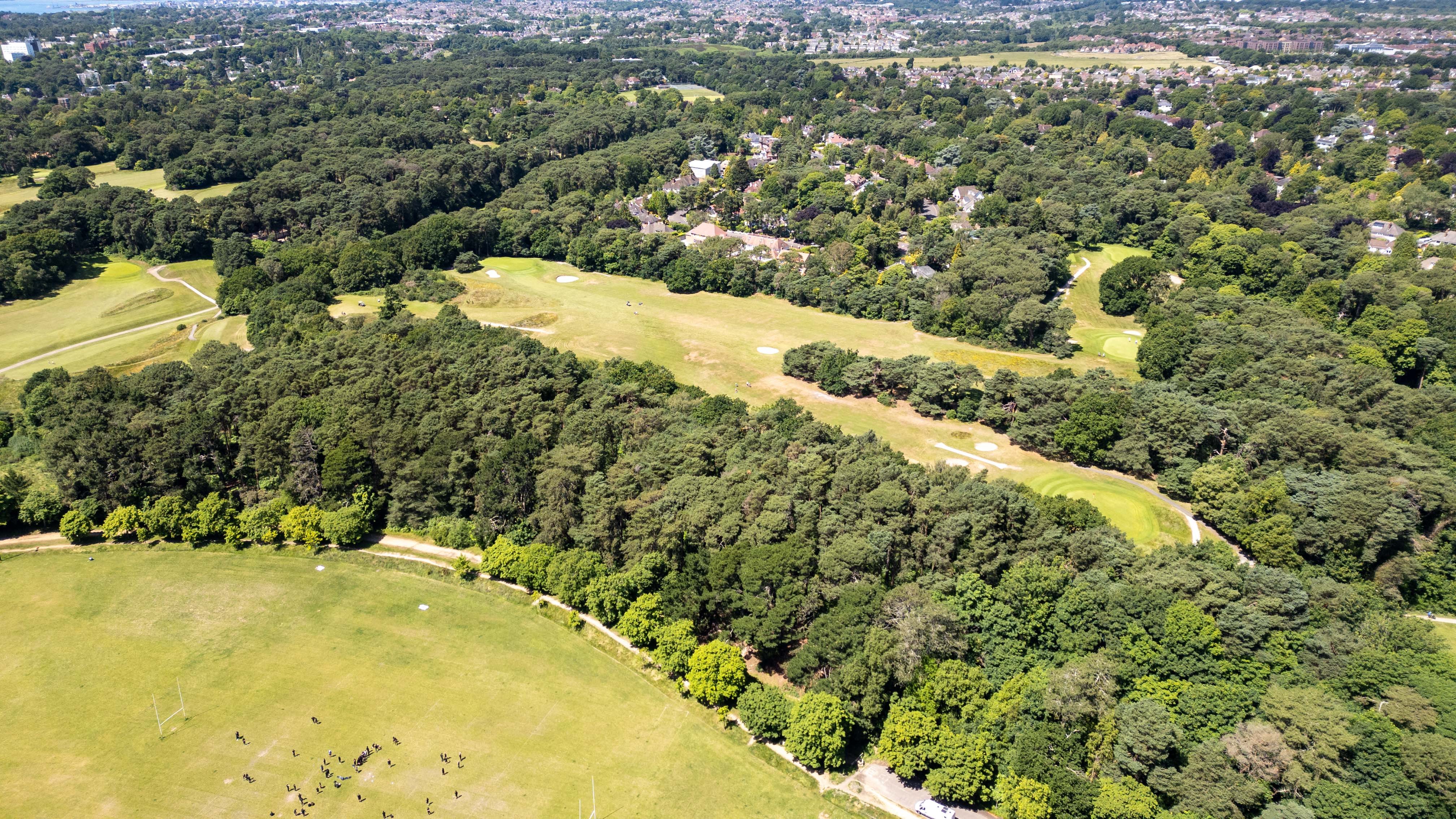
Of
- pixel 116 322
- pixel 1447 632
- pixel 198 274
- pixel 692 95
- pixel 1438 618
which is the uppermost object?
pixel 692 95

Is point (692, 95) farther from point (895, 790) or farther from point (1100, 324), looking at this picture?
point (895, 790)

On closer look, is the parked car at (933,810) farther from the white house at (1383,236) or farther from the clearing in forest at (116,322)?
the white house at (1383,236)

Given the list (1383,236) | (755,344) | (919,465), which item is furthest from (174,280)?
(1383,236)

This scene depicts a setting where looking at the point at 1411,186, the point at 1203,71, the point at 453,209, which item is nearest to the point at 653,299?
the point at 453,209

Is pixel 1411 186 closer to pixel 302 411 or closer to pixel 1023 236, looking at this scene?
pixel 1023 236

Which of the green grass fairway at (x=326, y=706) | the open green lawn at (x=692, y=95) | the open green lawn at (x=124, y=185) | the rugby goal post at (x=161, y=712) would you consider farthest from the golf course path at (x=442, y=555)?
the open green lawn at (x=692, y=95)

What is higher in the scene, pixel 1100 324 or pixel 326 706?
pixel 1100 324

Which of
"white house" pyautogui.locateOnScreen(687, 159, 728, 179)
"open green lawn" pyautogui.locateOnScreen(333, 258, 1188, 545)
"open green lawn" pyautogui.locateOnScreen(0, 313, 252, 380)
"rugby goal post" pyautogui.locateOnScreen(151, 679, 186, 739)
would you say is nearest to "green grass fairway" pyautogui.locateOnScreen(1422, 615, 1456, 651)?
"open green lawn" pyautogui.locateOnScreen(333, 258, 1188, 545)
